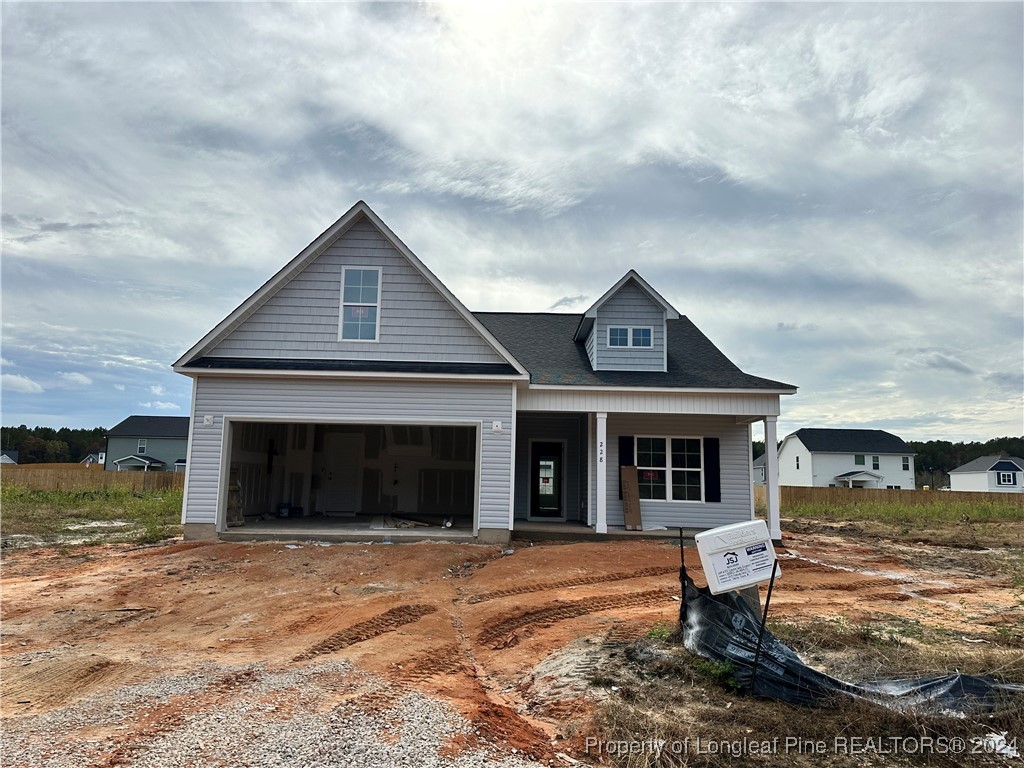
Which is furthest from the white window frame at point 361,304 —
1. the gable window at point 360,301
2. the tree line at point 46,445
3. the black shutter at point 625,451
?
the tree line at point 46,445

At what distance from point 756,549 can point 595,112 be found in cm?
920

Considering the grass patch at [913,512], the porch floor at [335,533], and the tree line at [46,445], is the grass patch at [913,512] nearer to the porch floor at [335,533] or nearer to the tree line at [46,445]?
the porch floor at [335,533]

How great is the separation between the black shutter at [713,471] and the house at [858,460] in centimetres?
3690

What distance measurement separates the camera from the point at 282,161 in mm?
13188

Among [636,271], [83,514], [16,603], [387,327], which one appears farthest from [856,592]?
[83,514]

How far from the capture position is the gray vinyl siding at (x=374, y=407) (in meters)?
12.9

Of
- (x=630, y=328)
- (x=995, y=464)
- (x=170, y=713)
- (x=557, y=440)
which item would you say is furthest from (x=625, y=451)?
(x=995, y=464)

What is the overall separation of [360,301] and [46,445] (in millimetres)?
78921

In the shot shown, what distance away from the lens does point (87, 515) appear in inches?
771

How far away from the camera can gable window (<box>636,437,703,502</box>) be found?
15.4m

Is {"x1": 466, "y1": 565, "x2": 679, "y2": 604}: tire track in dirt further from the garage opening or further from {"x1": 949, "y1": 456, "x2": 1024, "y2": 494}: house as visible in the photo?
{"x1": 949, "y1": 456, "x2": 1024, "y2": 494}: house

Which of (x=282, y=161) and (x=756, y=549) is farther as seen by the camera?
(x=282, y=161)

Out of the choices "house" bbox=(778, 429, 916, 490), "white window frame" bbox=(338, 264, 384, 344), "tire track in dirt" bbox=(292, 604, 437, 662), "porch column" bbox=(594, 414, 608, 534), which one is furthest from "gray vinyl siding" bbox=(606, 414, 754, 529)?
"house" bbox=(778, 429, 916, 490)

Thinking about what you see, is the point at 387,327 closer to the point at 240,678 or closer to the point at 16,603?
the point at 16,603
